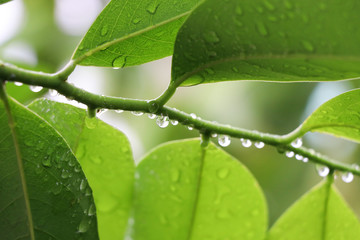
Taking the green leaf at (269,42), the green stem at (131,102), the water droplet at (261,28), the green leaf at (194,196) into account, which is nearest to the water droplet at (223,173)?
the green leaf at (194,196)

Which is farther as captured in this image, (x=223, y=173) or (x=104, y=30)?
(x=223, y=173)

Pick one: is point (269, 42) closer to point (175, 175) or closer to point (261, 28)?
point (261, 28)

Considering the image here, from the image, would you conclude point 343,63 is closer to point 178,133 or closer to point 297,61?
point 297,61

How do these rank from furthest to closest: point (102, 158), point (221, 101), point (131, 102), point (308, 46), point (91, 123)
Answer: point (221, 101) < point (102, 158) < point (91, 123) < point (131, 102) < point (308, 46)

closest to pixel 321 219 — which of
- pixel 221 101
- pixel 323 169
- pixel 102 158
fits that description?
pixel 323 169

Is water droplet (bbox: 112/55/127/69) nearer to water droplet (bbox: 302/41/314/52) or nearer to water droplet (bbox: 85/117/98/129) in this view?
water droplet (bbox: 85/117/98/129)

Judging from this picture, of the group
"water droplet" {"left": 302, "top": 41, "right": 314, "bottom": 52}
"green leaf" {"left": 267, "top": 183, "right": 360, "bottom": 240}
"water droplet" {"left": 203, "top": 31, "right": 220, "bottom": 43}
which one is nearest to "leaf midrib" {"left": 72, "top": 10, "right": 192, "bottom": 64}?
"water droplet" {"left": 203, "top": 31, "right": 220, "bottom": 43}

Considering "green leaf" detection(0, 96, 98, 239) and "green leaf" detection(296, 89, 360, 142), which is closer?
"green leaf" detection(0, 96, 98, 239)
